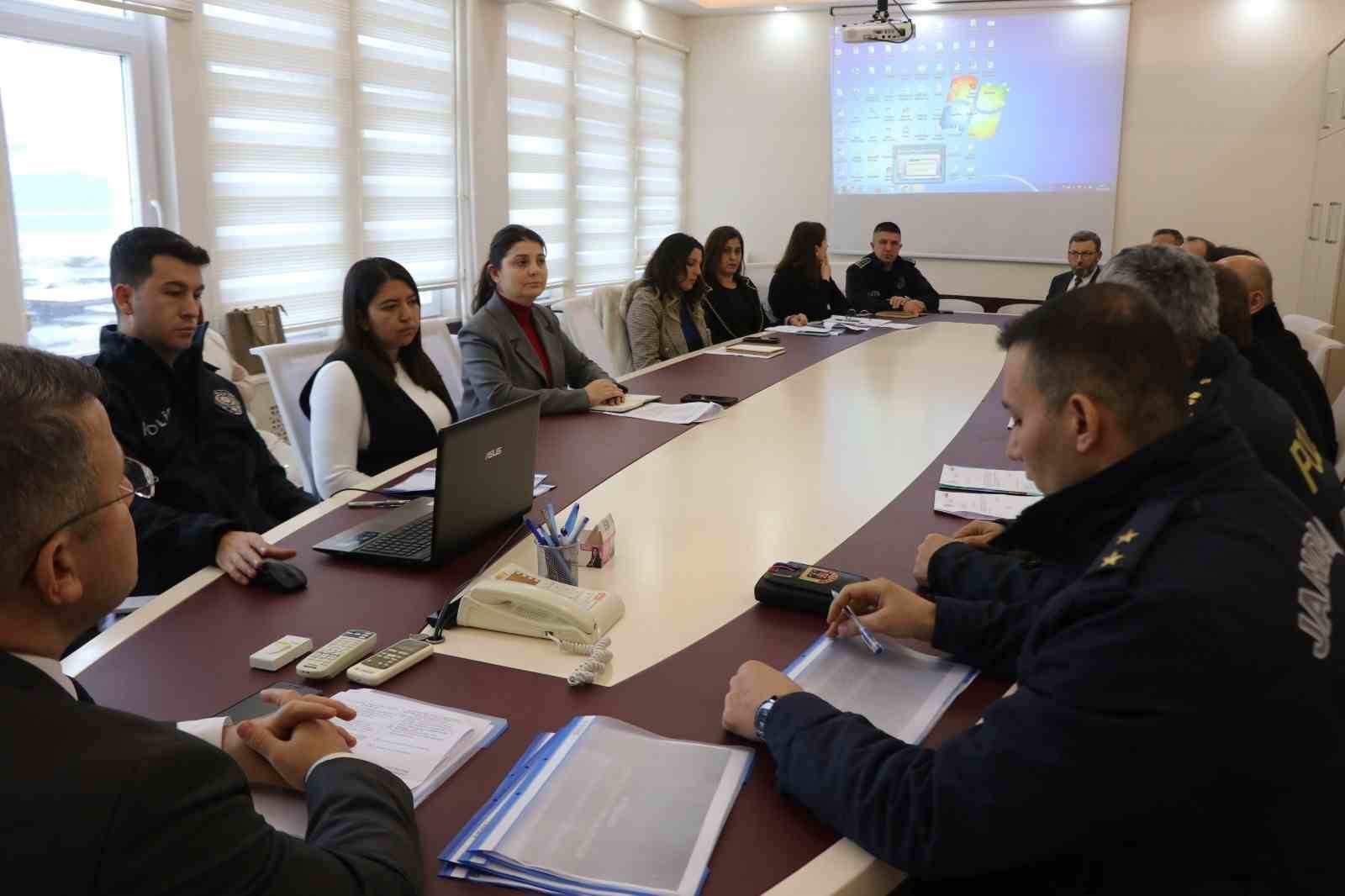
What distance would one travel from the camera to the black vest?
A: 2727mm

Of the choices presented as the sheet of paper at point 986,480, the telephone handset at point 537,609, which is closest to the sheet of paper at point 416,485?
the telephone handset at point 537,609

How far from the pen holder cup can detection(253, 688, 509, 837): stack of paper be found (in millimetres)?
428

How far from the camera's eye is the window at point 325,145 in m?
4.61

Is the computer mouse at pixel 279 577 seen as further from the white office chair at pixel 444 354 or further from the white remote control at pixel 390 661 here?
the white office chair at pixel 444 354

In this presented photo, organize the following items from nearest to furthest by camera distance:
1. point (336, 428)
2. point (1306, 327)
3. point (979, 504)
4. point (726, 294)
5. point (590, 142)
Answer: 1. point (979, 504)
2. point (336, 428)
3. point (1306, 327)
4. point (726, 294)
5. point (590, 142)

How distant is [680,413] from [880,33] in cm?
392

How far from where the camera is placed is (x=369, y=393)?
2.73 m

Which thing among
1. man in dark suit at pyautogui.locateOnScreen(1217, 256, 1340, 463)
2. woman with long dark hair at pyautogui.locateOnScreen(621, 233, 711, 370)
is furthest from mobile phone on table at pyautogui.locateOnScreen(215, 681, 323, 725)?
woman with long dark hair at pyautogui.locateOnScreen(621, 233, 711, 370)

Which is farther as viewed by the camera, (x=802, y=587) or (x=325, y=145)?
(x=325, y=145)

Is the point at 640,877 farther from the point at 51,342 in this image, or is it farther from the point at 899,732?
the point at 51,342

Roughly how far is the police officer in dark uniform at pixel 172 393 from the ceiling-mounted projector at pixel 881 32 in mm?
4768

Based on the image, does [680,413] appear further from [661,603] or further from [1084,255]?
[1084,255]

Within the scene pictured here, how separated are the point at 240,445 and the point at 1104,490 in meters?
2.01

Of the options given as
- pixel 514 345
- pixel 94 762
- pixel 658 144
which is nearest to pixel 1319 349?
pixel 514 345
